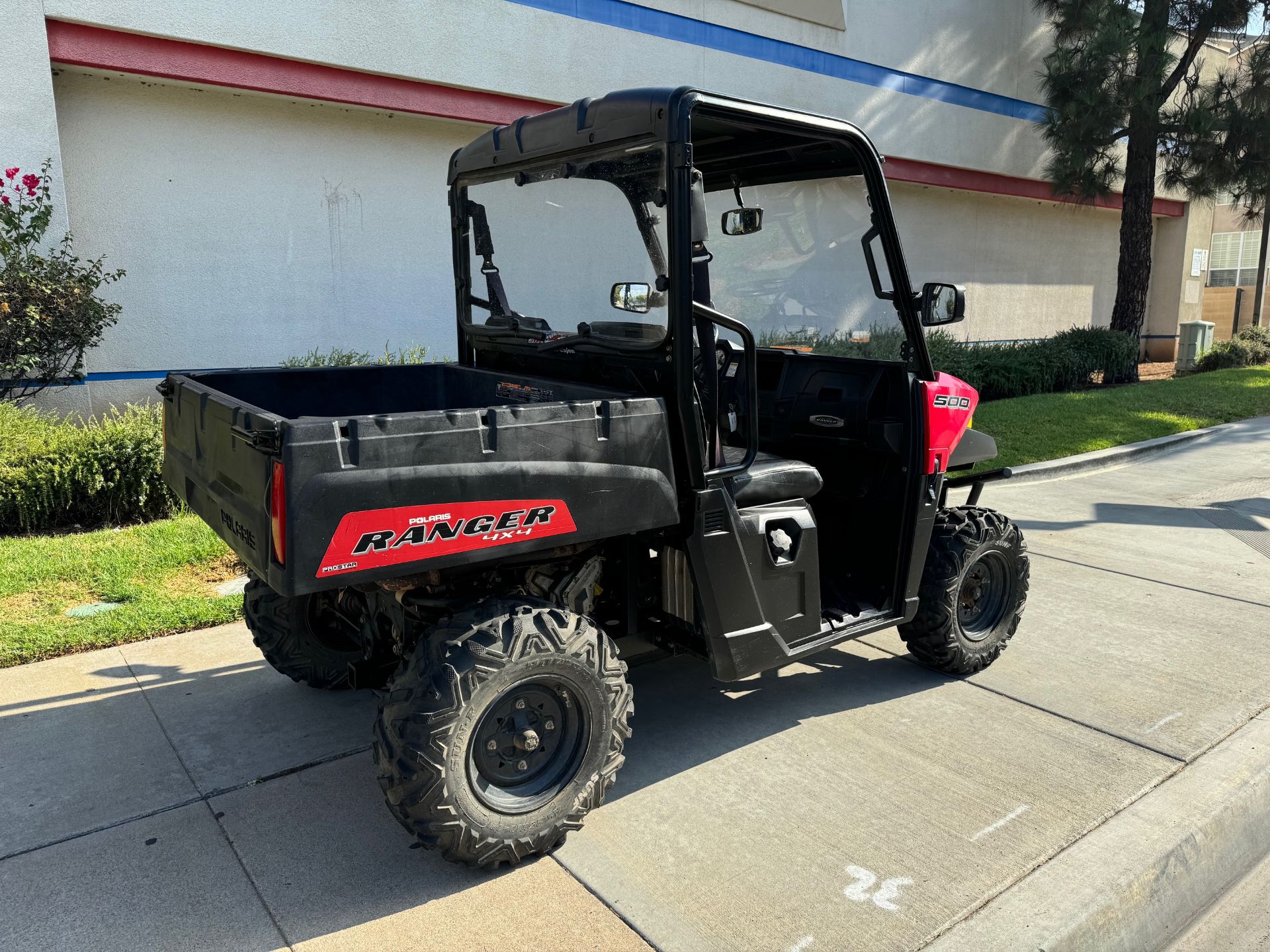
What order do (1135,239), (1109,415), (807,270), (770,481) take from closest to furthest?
1. (770,481)
2. (807,270)
3. (1109,415)
4. (1135,239)

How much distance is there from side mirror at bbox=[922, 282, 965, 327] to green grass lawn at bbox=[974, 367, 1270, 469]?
470 centimetres

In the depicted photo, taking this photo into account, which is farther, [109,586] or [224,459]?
[109,586]

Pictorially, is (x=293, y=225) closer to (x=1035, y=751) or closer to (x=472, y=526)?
(x=472, y=526)

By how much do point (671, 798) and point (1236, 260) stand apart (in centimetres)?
3095

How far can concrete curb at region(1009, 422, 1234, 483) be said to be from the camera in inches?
329

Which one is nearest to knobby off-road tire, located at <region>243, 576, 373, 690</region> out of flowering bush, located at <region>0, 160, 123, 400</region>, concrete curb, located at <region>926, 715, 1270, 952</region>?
concrete curb, located at <region>926, 715, 1270, 952</region>

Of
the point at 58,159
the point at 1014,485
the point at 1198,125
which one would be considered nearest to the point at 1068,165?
the point at 1198,125

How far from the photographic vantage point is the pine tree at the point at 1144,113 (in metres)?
13.5

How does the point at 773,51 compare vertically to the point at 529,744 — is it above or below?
above

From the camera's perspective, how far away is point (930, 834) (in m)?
3.04

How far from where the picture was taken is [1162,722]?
3805mm

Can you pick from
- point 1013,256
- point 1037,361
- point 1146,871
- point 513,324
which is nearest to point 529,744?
point 513,324

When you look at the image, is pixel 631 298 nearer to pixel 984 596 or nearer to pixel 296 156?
pixel 984 596

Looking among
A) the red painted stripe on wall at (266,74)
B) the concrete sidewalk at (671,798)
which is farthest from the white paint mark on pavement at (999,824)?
the red painted stripe on wall at (266,74)
